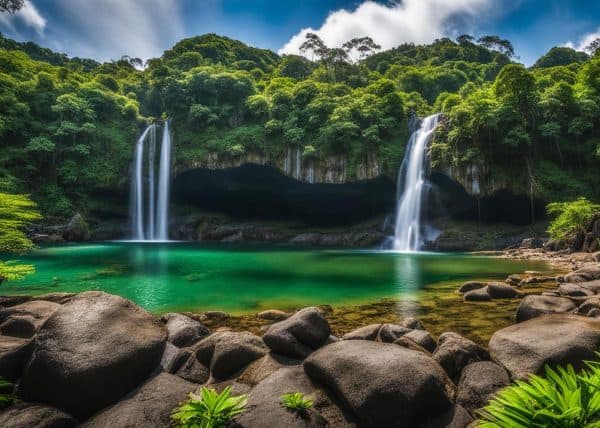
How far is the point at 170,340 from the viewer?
584 cm

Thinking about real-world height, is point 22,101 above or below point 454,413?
above

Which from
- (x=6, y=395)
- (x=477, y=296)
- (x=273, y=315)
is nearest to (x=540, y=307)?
(x=477, y=296)

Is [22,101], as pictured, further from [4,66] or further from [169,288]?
[169,288]

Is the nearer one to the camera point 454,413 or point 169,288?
point 454,413

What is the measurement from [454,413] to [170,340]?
427cm

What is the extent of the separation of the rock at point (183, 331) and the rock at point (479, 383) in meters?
4.08

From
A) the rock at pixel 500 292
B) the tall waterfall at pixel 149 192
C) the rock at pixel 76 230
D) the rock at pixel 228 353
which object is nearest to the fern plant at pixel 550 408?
the rock at pixel 228 353

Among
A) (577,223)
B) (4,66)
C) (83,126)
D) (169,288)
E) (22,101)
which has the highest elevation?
(4,66)

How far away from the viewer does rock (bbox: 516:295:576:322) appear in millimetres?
7020

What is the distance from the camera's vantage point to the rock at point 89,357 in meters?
3.84

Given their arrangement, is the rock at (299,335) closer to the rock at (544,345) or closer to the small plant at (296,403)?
the small plant at (296,403)

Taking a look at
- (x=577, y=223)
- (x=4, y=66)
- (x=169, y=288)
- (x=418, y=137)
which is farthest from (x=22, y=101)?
(x=577, y=223)

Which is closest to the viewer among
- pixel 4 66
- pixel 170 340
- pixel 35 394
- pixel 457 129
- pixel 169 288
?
pixel 35 394

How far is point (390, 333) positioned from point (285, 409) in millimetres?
2636
